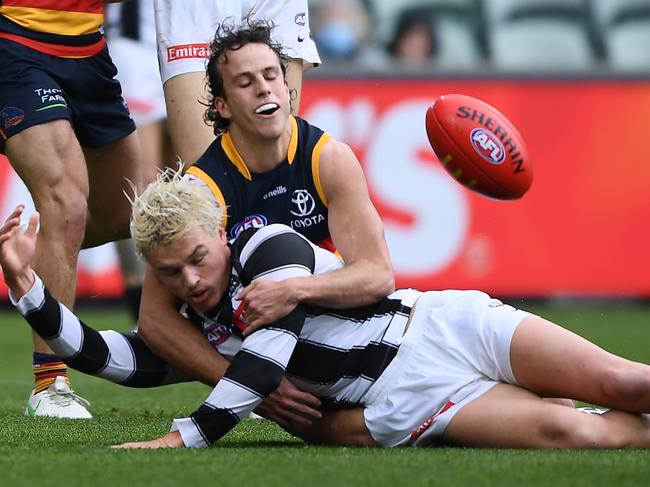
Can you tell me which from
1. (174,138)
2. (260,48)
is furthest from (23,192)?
(260,48)

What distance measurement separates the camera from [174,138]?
17.5 ft

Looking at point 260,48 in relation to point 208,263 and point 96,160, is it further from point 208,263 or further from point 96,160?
point 96,160

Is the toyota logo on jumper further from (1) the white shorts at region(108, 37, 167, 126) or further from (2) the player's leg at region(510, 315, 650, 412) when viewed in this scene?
(1) the white shorts at region(108, 37, 167, 126)

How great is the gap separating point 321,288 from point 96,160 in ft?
6.50

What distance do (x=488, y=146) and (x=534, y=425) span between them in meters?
1.18

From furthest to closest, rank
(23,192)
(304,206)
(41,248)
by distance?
(23,192), (41,248), (304,206)

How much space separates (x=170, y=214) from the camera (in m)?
3.75

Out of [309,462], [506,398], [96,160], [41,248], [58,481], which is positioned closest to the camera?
[58,481]

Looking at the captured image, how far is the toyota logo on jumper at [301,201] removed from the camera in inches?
166

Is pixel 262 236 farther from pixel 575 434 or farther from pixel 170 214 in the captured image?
pixel 575 434

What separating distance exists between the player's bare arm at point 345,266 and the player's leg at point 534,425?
441 millimetres

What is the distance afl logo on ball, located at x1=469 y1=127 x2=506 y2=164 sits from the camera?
4617mm

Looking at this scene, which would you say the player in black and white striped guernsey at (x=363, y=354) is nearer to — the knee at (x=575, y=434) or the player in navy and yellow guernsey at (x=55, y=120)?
the knee at (x=575, y=434)

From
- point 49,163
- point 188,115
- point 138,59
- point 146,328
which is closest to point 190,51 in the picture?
point 188,115
